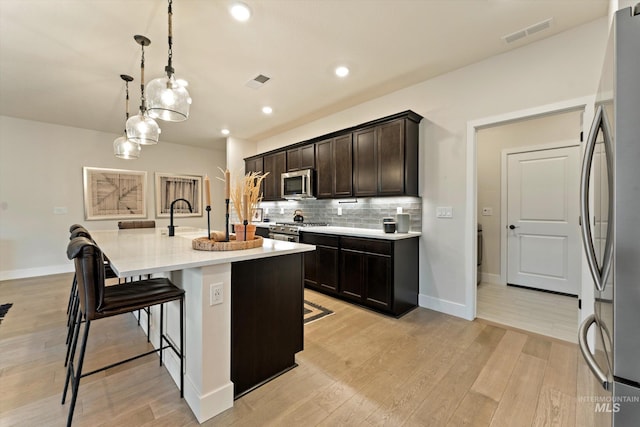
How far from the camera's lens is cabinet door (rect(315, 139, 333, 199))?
4.06 metres

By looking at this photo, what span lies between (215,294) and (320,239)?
2.24 metres

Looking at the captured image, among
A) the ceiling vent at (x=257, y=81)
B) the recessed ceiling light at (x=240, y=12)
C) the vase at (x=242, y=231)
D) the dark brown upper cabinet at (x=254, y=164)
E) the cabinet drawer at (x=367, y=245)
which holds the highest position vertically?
the ceiling vent at (x=257, y=81)

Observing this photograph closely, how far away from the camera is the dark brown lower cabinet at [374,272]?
9.78 feet

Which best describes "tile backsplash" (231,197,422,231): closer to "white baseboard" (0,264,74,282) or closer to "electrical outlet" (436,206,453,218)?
"electrical outlet" (436,206,453,218)

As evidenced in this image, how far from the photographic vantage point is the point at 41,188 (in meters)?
4.85

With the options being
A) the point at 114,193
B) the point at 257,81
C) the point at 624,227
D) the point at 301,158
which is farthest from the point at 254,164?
the point at 624,227

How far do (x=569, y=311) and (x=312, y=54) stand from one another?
4095 mm

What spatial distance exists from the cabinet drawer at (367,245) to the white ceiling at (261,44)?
197 cm

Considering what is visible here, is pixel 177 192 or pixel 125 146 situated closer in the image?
pixel 125 146

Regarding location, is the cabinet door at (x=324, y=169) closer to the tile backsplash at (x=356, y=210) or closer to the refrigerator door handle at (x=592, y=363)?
the tile backsplash at (x=356, y=210)

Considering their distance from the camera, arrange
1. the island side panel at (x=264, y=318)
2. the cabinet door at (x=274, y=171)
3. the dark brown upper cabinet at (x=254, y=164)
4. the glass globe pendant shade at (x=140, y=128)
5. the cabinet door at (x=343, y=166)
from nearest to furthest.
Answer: the island side panel at (x=264, y=318) → the glass globe pendant shade at (x=140, y=128) → the cabinet door at (x=343, y=166) → the cabinet door at (x=274, y=171) → the dark brown upper cabinet at (x=254, y=164)

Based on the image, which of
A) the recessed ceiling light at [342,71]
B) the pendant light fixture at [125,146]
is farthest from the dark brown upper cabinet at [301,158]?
the pendant light fixture at [125,146]

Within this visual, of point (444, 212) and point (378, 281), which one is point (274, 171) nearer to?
point (378, 281)

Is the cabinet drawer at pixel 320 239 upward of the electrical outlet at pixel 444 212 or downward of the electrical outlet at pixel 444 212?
downward
